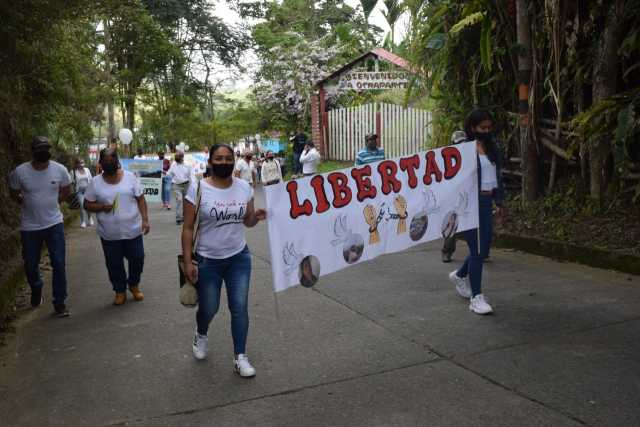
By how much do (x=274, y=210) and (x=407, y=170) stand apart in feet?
4.61

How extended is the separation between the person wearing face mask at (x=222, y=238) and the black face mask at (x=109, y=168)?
2.49 meters

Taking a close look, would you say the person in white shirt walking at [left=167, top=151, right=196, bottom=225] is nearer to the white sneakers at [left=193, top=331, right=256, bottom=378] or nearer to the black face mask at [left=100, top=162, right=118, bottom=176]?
the black face mask at [left=100, top=162, right=118, bottom=176]

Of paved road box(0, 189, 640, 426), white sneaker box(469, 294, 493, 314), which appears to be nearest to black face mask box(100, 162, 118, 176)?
paved road box(0, 189, 640, 426)

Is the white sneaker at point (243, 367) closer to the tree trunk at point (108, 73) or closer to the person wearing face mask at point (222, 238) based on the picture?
the person wearing face mask at point (222, 238)

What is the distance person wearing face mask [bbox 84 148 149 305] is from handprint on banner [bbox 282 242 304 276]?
2.56 meters

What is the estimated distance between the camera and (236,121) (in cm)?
4219

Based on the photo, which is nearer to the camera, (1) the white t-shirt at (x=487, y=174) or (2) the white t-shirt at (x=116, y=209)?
(1) the white t-shirt at (x=487, y=174)

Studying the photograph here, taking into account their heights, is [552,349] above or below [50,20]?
below

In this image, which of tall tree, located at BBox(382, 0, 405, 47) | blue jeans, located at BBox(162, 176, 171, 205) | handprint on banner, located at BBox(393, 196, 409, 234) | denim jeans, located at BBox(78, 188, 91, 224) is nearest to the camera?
handprint on banner, located at BBox(393, 196, 409, 234)

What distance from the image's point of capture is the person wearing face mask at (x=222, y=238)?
4715 millimetres

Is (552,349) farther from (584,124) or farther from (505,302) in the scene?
(584,124)

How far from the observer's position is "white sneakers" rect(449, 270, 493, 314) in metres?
5.98

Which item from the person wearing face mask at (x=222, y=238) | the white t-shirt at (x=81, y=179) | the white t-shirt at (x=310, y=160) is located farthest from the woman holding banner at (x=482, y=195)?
the white t-shirt at (x=310, y=160)

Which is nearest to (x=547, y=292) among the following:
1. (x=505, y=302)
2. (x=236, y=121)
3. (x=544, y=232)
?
(x=505, y=302)
